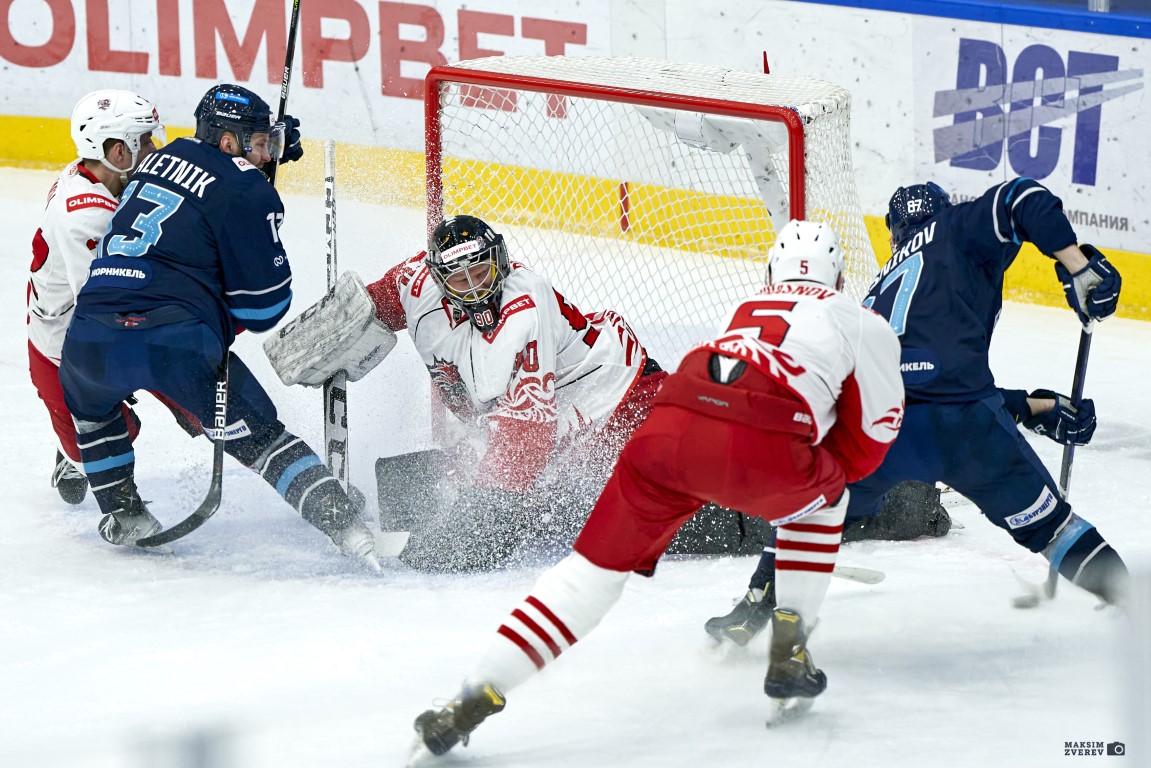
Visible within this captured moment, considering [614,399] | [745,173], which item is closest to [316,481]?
[614,399]

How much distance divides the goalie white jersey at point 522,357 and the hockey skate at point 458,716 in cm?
107

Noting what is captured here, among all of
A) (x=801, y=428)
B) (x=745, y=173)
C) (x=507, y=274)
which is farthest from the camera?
(x=745, y=173)

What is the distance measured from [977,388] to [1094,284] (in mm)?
315

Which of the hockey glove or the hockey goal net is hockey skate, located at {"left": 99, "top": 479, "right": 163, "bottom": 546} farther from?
the hockey glove

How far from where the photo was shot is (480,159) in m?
5.83

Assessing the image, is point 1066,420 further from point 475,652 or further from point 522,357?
point 475,652

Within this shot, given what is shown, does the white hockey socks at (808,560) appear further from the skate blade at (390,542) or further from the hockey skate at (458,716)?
the skate blade at (390,542)

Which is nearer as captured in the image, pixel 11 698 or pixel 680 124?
pixel 11 698

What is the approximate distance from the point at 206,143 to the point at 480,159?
217cm

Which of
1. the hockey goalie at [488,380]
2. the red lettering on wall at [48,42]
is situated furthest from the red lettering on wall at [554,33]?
the hockey goalie at [488,380]

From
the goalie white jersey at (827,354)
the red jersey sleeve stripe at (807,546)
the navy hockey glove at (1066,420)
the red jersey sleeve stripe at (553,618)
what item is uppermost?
the goalie white jersey at (827,354)

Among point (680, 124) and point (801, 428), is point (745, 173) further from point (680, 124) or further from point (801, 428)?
point (801, 428)

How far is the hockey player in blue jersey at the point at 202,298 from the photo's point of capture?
3617 mm

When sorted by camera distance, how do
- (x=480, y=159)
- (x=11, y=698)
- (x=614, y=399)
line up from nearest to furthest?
1. (x=11, y=698)
2. (x=614, y=399)
3. (x=480, y=159)
